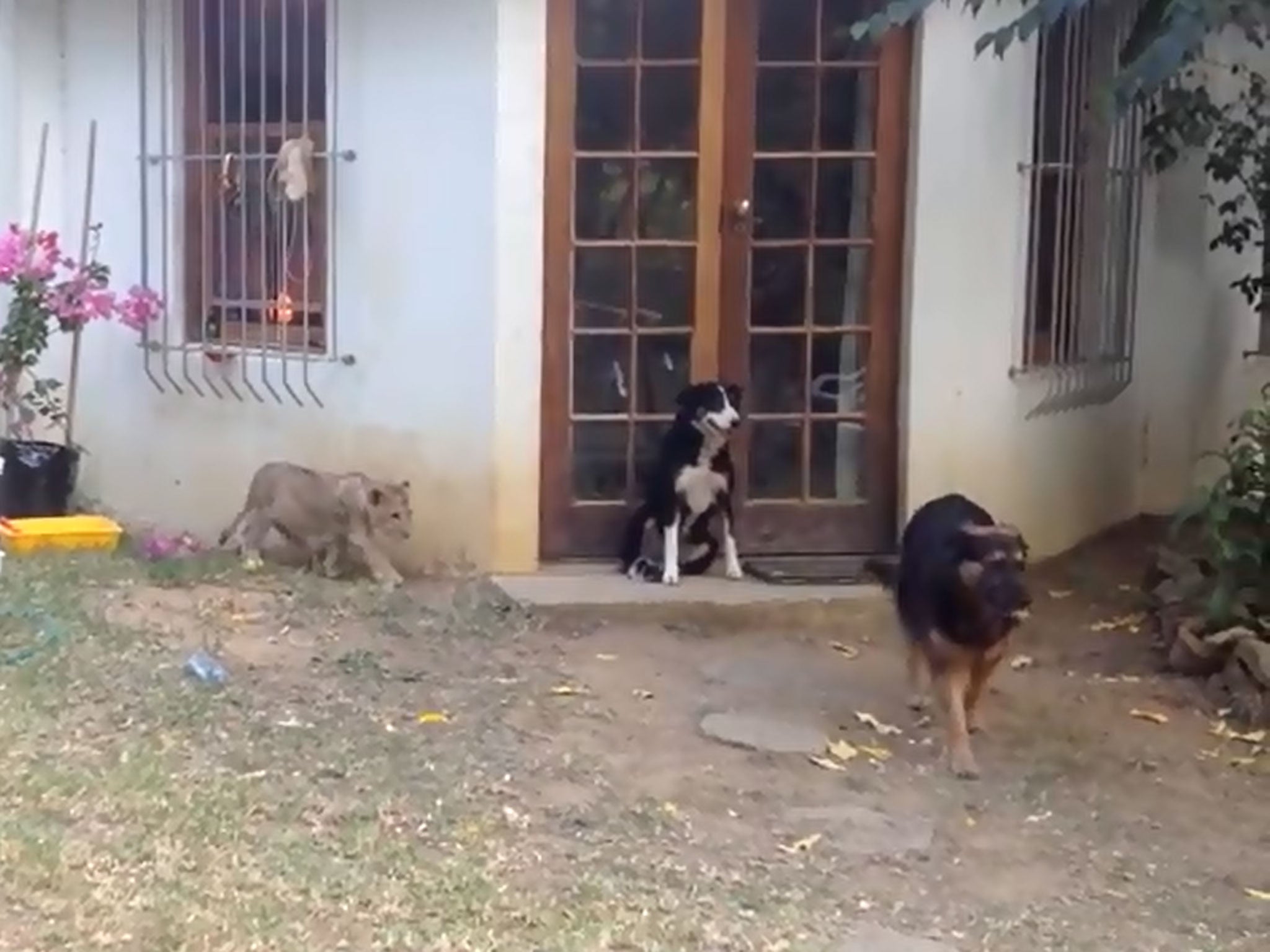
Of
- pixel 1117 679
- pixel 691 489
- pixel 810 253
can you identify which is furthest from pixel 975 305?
pixel 1117 679

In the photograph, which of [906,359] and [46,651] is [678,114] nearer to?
[906,359]

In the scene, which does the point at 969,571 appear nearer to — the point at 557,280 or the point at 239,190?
the point at 557,280

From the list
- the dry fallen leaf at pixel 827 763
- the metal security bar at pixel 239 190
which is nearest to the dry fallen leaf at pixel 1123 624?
the dry fallen leaf at pixel 827 763

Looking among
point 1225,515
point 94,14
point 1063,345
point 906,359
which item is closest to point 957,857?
point 1225,515

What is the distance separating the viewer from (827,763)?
474cm

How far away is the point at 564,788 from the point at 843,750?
0.87 metres

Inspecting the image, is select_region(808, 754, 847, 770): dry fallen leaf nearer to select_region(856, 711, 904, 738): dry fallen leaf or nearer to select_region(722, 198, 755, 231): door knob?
select_region(856, 711, 904, 738): dry fallen leaf

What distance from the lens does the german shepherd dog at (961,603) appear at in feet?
15.4

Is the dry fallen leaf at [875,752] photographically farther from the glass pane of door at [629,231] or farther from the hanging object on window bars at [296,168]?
the hanging object on window bars at [296,168]

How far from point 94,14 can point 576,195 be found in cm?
223

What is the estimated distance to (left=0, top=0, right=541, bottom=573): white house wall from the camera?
662 cm

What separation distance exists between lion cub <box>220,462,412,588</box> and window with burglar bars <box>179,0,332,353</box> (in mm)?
680

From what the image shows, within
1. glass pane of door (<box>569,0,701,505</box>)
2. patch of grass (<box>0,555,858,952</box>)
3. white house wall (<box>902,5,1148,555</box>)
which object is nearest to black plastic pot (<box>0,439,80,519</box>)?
patch of grass (<box>0,555,858,952</box>)

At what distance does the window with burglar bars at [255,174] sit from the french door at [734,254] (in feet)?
3.13
